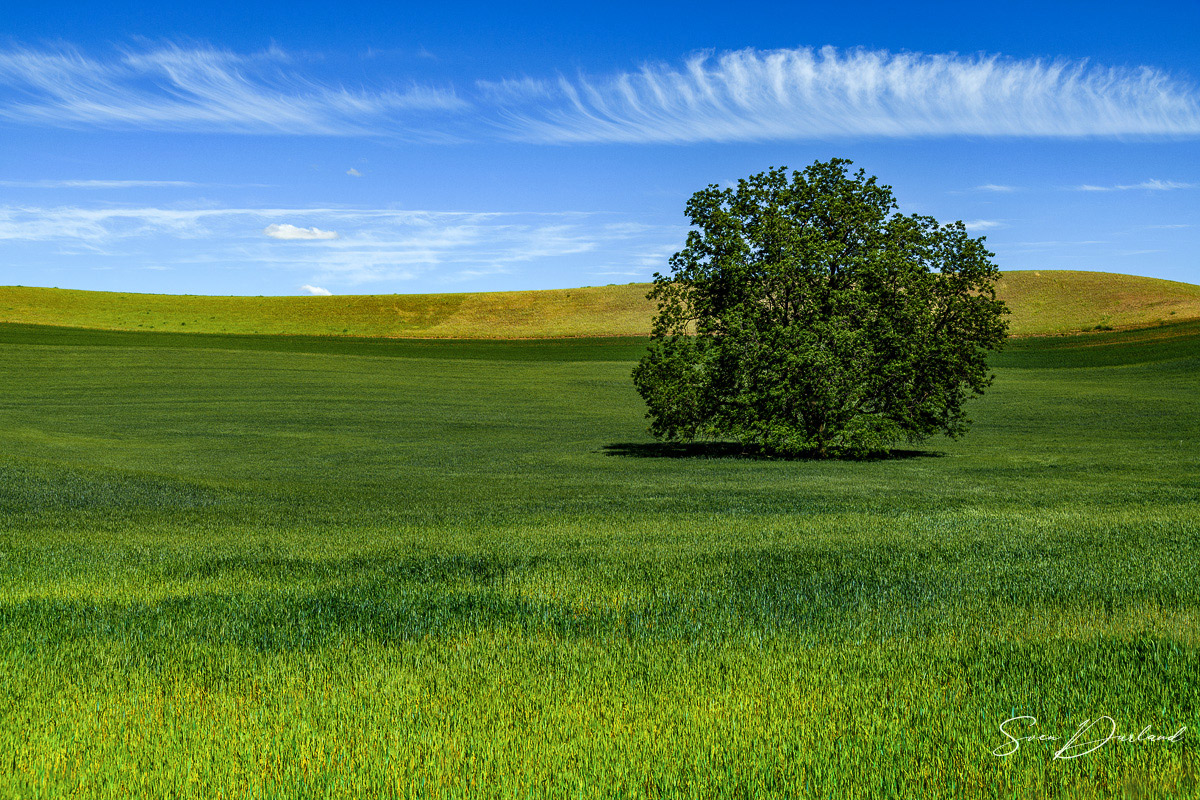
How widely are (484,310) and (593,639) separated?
103 meters

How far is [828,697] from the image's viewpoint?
5.45 meters

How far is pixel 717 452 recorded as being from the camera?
3609 cm

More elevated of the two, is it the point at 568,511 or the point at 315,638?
the point at 315,638

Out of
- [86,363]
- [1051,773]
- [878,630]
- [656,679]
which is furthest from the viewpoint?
[86,363]

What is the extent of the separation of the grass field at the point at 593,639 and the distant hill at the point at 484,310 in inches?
2998

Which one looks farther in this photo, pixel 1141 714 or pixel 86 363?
pixel 86 363

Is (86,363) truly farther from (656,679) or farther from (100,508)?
(656,679)

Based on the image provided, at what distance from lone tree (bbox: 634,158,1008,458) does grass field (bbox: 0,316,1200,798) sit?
361 inches

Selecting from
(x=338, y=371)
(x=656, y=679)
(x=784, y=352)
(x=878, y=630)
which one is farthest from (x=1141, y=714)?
(x=338, y=371)

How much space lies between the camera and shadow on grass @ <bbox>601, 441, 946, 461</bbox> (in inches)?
1308

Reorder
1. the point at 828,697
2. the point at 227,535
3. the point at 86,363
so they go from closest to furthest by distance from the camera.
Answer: the point at 828,697 → the point at 227,535 → the point at 86,363

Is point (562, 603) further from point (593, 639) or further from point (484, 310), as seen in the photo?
point (484, 310)

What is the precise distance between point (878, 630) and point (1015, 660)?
3.92 feet

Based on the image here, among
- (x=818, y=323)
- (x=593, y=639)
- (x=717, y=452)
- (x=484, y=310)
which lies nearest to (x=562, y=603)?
(x=593, y=639)
